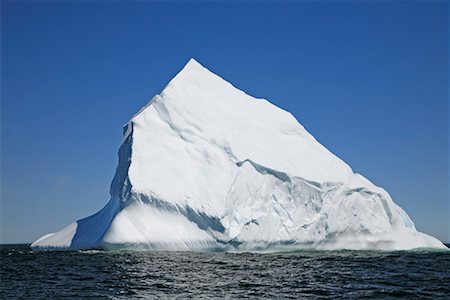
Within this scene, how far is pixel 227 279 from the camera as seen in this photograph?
1504 cm

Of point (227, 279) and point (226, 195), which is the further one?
point (226, 195)

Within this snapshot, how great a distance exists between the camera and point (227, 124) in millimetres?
32250

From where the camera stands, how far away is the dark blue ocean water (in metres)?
12.6

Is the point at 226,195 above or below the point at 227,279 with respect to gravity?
above

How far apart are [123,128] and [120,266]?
17.1 metres

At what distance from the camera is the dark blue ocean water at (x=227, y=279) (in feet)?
41.3

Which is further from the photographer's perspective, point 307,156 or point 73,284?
point 307,156

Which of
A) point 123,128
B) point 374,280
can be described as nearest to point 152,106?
point 123,128

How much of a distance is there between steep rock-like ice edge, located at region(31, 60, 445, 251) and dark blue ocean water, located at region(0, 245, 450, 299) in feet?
19.8

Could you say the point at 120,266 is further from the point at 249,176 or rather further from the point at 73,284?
the point at 249,176

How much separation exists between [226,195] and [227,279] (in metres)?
13.1

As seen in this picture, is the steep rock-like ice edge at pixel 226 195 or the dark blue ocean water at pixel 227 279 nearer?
the dark blue ocean water at pixel 227 279

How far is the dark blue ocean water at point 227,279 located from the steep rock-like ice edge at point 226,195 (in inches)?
237

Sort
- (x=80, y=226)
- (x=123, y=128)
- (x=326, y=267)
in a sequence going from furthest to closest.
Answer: (x=123, y=128), (x=80, y=226), (x=326, y=267)
